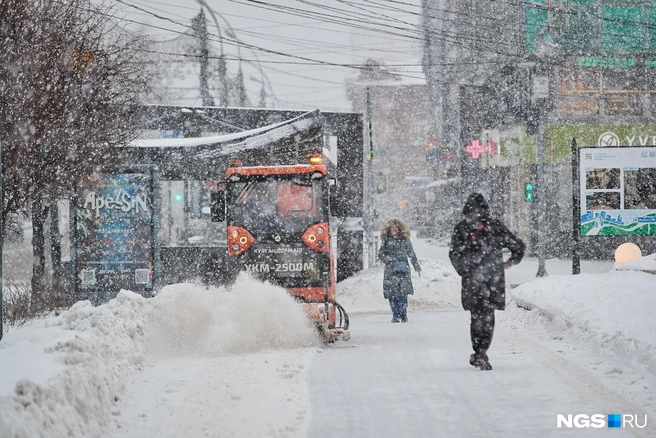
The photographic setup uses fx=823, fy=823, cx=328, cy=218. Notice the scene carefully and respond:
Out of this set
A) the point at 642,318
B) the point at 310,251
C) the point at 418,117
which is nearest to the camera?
the point at 642,318

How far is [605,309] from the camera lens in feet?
33.2

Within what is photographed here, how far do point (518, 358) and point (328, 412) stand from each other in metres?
3.39

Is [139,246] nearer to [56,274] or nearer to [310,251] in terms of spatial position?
[56,274]

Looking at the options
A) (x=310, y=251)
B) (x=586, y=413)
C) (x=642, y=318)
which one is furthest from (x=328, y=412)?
(x=310, y=251)

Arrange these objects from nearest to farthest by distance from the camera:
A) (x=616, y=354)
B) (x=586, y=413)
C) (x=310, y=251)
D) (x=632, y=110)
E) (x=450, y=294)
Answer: (x=586, y=413)
(x=616, y=354)
(x=310, y=251)
(x=450, y=294)
(x=632, y=110)

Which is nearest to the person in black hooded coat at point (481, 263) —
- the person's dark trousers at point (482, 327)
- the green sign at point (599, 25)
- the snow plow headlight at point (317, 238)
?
the person's dark trousers at point (482, 327)

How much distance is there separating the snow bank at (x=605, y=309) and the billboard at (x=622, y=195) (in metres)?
8.25

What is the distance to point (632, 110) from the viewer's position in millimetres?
30125

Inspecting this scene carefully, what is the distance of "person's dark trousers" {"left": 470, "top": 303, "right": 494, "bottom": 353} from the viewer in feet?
27.9

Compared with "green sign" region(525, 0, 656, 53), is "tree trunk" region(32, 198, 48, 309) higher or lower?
lower

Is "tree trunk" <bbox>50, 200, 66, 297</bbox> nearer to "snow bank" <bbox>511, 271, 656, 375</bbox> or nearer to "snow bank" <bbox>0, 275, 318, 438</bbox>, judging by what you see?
"snow bank" <bbox>0, 275, 318, 438</bbox>

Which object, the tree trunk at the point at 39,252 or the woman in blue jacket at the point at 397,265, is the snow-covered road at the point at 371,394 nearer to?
the woman in blue jacket at the point at 397,265

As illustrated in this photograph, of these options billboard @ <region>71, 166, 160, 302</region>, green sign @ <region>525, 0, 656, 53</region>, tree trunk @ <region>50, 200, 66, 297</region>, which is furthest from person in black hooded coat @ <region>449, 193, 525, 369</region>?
green sign @ <region>525, 0, 656, 53</region>

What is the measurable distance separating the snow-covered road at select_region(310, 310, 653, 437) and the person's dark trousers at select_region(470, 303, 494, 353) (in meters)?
0.27
